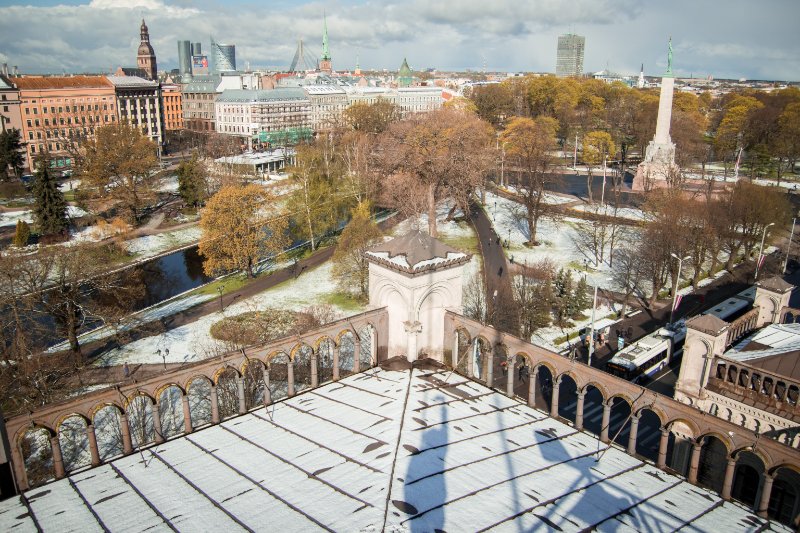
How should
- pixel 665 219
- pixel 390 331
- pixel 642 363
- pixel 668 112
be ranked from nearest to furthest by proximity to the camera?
pixel 390 331 → pixel 642 363 → pixel 665 219 → pixel 668 112

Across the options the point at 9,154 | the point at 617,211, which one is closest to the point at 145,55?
the point at 9,154

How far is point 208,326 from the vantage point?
123ft

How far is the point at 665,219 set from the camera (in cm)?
4262

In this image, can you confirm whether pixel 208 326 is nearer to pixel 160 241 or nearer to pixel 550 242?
pixel 160 241

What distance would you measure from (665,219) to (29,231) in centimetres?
5331

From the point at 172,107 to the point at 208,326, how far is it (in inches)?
4328

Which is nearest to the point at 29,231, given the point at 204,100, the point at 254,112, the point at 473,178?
the point at 473,178

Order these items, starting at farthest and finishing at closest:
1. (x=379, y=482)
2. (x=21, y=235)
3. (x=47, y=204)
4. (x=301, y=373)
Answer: (x=47, y=204) < (x=21, y=235) < (x=301, y=373) < (x=379, y=482)

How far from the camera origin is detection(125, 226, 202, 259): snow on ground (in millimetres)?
54844

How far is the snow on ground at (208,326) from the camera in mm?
33156

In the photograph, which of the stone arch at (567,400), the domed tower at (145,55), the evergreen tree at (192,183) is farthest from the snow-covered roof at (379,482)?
the domed tower at (145,55)

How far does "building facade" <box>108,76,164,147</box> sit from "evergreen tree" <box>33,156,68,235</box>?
177 ft

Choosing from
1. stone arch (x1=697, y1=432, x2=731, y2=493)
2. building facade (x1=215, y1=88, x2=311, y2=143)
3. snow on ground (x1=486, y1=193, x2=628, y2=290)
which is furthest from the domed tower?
stone arch (x1=697, y1=432, x2=731, y2=493)

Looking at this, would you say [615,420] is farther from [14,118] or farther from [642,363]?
[14,118]
